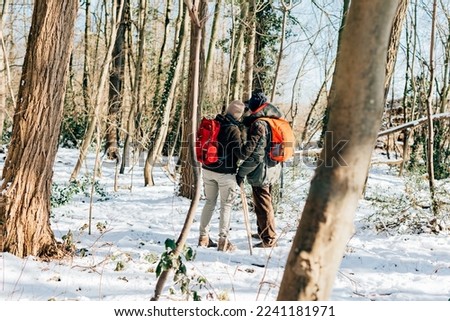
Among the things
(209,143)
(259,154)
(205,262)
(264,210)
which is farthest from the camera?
(264,210)

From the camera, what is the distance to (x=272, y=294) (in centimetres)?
458

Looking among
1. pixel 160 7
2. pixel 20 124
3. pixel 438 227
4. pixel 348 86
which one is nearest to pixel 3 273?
pixel 20 124

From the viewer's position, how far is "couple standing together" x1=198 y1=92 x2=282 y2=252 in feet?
19.7

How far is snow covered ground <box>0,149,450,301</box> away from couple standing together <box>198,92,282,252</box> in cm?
38

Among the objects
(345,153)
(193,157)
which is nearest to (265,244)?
(193,157)

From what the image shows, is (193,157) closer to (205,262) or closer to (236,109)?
(205,262)

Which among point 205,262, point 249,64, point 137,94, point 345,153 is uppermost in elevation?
point 249,64

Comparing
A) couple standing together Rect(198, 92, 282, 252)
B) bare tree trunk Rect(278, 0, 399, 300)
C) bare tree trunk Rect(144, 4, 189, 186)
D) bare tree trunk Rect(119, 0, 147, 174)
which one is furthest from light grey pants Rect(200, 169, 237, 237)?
bare tree trunk Rect(119, 0, 147, 174)

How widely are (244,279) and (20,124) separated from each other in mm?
2967

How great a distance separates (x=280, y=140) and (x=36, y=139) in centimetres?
305

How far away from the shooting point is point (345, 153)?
2221 millimetres

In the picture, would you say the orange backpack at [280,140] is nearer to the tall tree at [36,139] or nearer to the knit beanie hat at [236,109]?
the knit beanie hat at [236,109]

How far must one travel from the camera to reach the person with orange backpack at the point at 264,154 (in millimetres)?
6168

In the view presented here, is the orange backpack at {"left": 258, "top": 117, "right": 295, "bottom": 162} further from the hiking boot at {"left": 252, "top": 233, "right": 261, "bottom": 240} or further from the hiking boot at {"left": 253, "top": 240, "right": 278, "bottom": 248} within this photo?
the hiking boot at {"left": 252, "top": 233, "right": 261, "bottom": 240}
